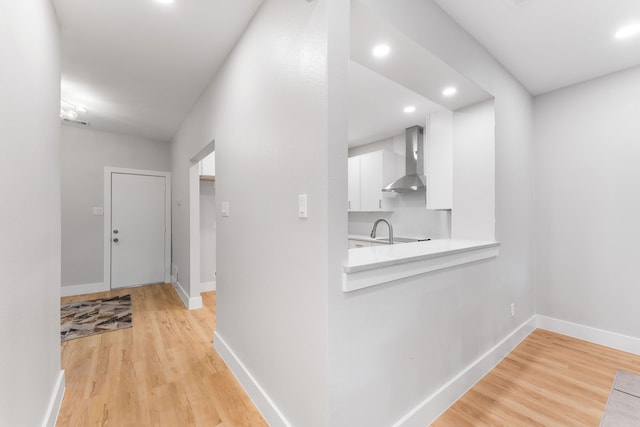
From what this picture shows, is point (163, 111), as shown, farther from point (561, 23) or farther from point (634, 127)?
point (634, 127)

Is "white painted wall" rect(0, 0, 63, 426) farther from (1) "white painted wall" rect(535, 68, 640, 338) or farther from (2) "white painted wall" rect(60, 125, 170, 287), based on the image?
(1) "white painted wall" rect(535, 68, 640, 338)

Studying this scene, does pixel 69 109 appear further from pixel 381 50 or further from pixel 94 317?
pixel 381 50

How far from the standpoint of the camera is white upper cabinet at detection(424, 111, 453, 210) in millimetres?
2992

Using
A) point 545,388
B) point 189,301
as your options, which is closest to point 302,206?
point 545,388

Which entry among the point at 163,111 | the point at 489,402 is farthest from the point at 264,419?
the point at 163,111

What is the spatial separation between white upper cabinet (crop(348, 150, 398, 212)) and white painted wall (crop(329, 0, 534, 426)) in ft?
5.96

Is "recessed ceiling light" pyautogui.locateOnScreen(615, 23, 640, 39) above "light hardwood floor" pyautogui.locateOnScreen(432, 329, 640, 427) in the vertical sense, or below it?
above

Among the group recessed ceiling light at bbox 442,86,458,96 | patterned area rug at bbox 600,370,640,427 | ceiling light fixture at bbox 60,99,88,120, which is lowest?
patterned area rug at bbox 600,370,640,427

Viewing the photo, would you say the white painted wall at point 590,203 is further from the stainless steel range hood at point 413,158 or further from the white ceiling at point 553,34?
the stainless steel range hood at point 413,158

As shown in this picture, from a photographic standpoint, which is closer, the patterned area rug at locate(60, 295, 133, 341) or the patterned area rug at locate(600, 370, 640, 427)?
the patterned area rug at locate(600, 370, 640, 427)

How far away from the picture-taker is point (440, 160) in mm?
3061

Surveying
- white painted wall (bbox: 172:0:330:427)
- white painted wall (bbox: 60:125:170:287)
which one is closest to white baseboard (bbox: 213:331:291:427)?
white painted wall (bbox: 172:0:330:427)

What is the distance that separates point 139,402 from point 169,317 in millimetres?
1622

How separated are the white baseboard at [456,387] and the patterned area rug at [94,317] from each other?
3.08 metres
